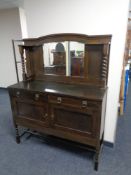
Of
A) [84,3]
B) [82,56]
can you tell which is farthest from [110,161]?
[84,3]

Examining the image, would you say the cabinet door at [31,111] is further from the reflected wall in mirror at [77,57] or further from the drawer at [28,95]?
the reflected wall in mirror at [77,57]

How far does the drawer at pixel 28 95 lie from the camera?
1.78 meters

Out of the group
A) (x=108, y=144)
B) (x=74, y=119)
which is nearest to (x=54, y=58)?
(x=74, y=119)

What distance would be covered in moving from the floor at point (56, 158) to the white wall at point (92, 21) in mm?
271

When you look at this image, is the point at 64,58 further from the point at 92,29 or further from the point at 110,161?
→ the point at 110,161

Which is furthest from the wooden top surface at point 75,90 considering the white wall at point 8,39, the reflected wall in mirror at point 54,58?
the white wall at point 8,39

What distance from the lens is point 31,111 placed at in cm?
196

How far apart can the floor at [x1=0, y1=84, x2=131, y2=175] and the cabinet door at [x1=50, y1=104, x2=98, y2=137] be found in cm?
46

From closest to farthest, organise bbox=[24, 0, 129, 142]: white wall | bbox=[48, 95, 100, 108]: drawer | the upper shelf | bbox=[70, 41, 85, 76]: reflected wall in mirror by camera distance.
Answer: bbox=[48, 95, 100, 108]: drawer → bbox=[24, 0, 129, 142]: white wall → the upper shelf → bbox=[70, 41, 85, 76]: reflected wall in mirror

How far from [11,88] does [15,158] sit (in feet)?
3.12

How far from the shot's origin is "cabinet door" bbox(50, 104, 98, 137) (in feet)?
5.25

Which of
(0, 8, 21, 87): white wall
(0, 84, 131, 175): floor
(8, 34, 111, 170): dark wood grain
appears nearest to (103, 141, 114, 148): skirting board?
(0, 84, 131, 175): floor

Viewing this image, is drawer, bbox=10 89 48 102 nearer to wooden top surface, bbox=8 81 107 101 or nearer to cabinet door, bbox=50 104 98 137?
wooden top surface, bbox=8 81 107 101

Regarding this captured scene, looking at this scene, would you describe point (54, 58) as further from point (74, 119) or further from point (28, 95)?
point (74, 119)
